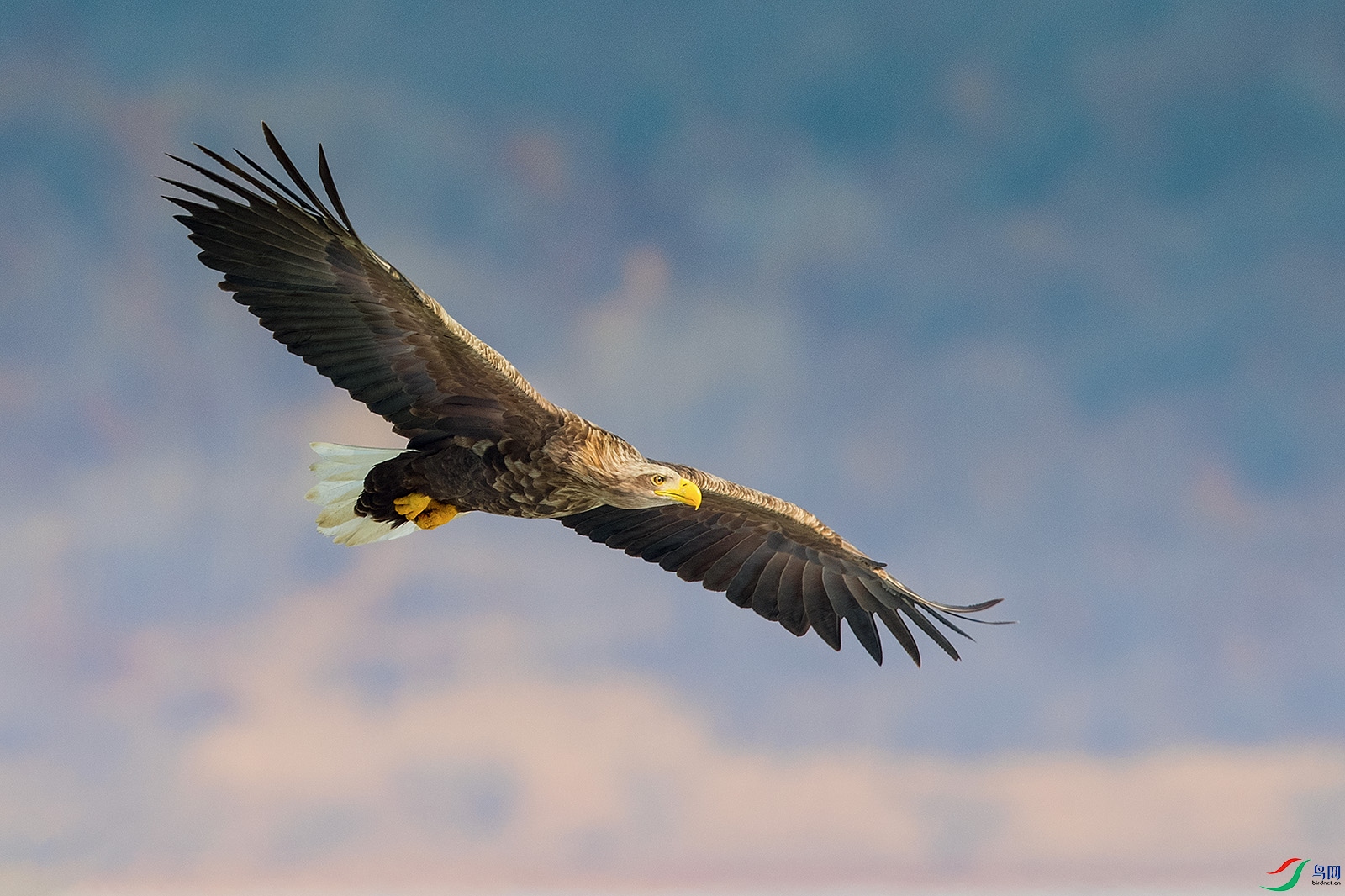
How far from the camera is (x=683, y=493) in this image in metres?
6.83

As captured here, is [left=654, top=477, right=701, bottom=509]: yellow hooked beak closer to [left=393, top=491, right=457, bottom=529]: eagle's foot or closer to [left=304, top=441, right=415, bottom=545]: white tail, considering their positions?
[left=393, top=491, right=457, bottom=529]: eagle's foot

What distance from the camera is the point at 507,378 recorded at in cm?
655

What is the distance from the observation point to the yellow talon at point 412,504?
7.25m

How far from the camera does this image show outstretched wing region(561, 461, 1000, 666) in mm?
8312

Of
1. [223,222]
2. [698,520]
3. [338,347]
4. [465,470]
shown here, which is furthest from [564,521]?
[223,222]

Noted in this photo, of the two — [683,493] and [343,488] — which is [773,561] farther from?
[343,488]

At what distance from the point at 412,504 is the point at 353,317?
1266 millimetres

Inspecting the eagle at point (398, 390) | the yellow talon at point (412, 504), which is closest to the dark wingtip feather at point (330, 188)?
the eagle at point (398, 390)

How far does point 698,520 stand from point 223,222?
3718mm

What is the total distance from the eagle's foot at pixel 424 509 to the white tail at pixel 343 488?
0.33 meters

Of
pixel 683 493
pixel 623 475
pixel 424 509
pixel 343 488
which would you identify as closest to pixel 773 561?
pixel 683 493

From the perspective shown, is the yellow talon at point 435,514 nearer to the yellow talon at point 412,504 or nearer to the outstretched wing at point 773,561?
the yellow talon at point 412,504

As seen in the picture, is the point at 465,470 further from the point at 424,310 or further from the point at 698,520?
the point at 698,520

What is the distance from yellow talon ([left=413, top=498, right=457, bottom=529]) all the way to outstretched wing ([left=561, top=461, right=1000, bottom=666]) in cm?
106
